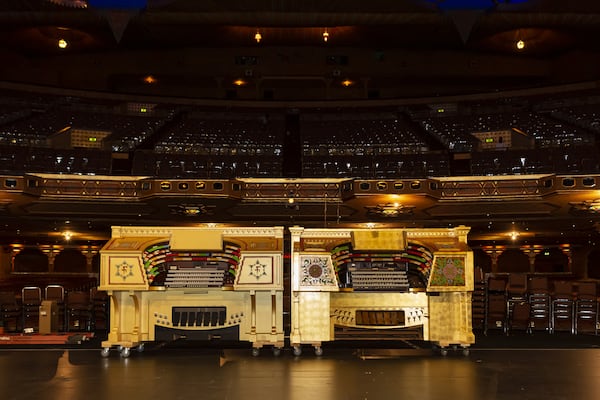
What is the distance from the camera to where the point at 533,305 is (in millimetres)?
10758

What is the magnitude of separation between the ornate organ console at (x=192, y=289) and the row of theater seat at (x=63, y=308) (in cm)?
324

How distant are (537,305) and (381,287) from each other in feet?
15.4

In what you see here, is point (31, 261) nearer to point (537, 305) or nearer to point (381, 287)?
point (537, 305)

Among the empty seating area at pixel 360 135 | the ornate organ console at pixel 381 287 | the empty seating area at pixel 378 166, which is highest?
the empty seating area at pixel 360 135

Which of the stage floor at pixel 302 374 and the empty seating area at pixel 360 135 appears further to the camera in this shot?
the empty seating area at pixel 360 135

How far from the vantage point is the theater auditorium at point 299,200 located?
6828mm

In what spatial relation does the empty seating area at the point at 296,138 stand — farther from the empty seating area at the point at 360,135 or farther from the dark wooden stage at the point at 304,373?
the dark wooden stage at the point at 304,373

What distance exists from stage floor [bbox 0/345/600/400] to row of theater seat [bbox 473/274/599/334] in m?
2.82

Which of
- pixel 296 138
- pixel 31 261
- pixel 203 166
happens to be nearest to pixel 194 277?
pixel 203 166

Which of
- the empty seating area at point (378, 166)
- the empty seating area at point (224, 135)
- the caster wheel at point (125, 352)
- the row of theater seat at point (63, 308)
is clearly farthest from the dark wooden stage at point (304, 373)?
the empty seating area at point (224, 135)

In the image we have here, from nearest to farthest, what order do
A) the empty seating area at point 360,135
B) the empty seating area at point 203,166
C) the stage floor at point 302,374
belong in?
the stage floor at point 302,374
the empty seating area at point 203,166
the empty seating area at point 360,135

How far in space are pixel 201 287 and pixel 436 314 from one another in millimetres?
2651

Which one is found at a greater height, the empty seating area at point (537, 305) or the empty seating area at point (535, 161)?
the empty seating area at point (535, 161)

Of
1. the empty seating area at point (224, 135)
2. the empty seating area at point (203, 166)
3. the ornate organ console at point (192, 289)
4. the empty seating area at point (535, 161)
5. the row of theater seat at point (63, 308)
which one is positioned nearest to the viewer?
the ornate organ console at point (192, 289)
